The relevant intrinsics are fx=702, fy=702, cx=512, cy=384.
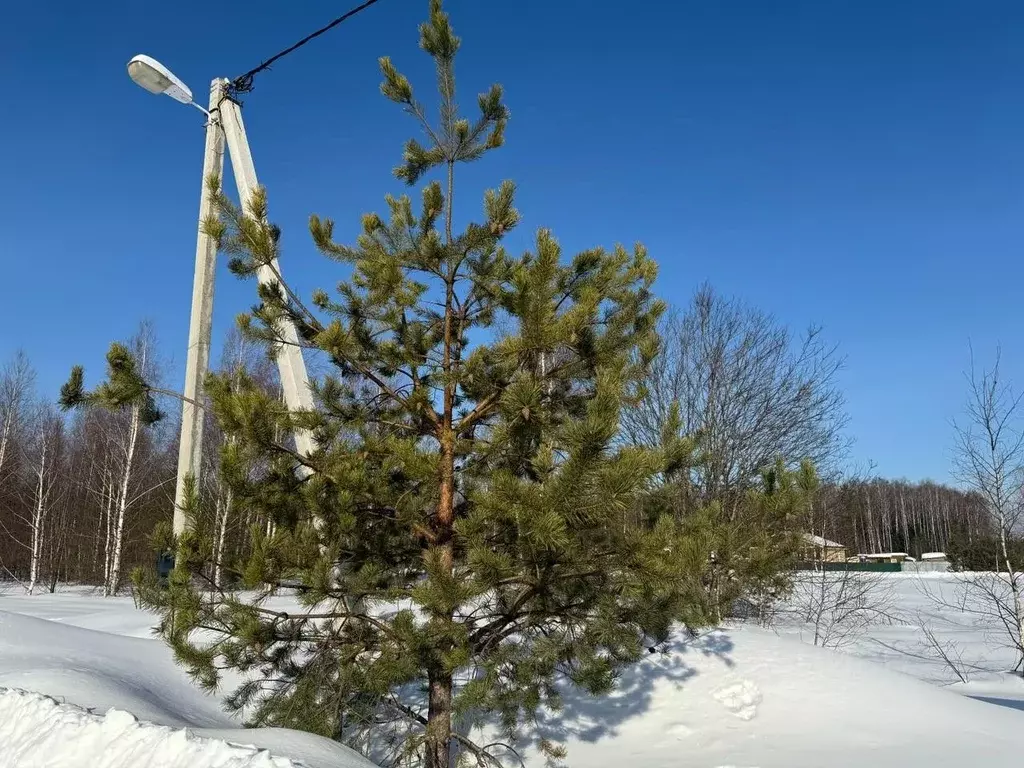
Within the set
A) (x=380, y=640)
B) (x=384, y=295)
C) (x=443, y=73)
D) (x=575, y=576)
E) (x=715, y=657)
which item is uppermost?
(x=443, y=73)

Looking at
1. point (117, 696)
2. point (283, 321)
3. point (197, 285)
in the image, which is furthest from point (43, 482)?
point (283, 321)

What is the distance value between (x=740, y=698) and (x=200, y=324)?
241 inches

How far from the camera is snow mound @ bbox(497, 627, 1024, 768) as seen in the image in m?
5.43

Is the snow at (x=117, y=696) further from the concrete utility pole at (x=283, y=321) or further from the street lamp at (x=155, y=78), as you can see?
the street lamp at (x=155, y=78)

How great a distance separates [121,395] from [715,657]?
5978 mm

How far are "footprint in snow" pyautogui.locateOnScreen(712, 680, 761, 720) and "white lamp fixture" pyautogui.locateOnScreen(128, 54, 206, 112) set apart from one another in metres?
7.72

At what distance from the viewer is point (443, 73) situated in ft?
14.2

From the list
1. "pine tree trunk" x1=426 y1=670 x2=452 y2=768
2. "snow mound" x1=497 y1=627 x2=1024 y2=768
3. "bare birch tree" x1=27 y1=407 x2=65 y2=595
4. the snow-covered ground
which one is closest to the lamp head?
the snow-covered ground

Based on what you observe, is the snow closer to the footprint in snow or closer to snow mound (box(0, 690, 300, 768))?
snow mound (box(0, 690, 300, 768))

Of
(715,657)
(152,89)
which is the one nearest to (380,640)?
(715,657)

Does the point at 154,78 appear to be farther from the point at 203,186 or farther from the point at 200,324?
the point at 200,324

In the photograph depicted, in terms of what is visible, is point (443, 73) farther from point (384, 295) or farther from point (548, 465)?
point (548, 465)

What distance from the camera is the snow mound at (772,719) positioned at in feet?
17.8

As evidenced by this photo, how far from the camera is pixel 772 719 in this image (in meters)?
6.21
